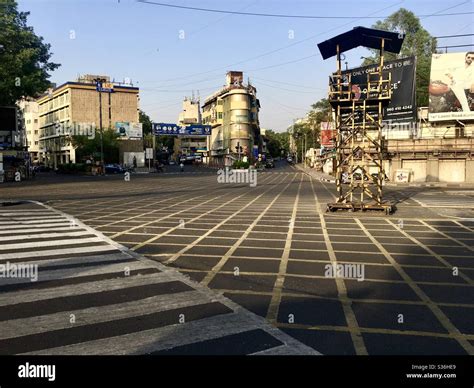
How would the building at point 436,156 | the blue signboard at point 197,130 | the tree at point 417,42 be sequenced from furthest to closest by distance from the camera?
the blue signboard at point 197,130 < the tree at point 417,42 < the building at point 436,156

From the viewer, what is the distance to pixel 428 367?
12.4 feet

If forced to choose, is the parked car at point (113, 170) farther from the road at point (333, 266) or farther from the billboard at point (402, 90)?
the road at point (333, 266)

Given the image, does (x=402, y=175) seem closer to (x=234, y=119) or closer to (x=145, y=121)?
(x=234, y=119)

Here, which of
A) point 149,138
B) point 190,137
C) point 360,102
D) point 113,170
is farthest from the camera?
point 190,137

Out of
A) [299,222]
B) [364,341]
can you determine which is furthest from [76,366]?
[299,222]

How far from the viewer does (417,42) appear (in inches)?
1884

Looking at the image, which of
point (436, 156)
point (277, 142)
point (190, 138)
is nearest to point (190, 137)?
point (190, 138)

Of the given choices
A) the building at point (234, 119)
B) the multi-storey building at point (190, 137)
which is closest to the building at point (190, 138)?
the multi-storey building at point (190, 137)

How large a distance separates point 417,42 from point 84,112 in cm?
5204

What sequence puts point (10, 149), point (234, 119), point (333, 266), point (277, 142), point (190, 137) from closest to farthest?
point (333, 266) → point (10, 149) → point (234, 119) → point (190, 137) → point (277, 142)

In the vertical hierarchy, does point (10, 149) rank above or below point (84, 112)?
below

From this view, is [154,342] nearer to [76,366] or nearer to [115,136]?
[76,366]

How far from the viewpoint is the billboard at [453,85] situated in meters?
34.8

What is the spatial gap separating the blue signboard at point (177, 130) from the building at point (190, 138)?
44.9 metres
